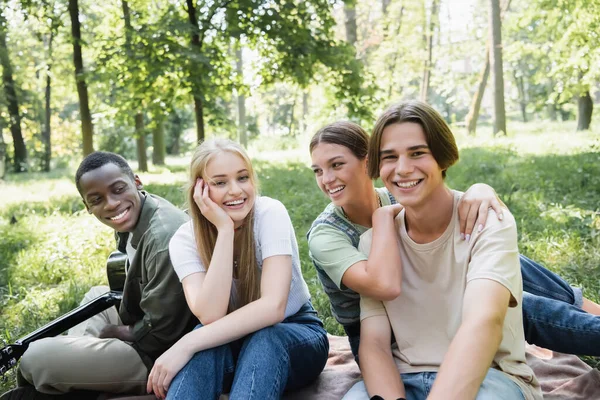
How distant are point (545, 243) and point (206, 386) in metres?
3.82

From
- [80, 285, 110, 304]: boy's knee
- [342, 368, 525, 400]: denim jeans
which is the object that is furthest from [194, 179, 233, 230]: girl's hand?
[80, 285, 110, 304]: boy's knee

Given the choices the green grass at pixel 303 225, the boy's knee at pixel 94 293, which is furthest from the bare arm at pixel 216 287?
the boy's knee at pixel 94 293

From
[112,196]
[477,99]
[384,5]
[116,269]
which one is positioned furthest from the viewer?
[384,5]

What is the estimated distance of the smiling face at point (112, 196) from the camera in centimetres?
297

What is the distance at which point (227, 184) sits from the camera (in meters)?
2.67

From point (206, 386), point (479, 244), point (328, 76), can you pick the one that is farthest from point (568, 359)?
point (328, 76)

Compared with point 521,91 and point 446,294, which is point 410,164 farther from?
point 521,91

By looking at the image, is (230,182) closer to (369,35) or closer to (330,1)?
(330,1)

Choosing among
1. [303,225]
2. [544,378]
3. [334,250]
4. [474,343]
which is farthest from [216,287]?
[303,225]

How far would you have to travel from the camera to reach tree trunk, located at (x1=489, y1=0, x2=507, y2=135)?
13.8 metres

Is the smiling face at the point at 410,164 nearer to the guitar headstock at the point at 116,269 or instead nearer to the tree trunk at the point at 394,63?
the guitar headstock at the point at 116,269

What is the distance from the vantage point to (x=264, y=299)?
8.04 feet

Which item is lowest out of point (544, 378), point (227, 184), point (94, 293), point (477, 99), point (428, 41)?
point (544, 378)

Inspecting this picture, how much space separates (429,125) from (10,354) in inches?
94.5
